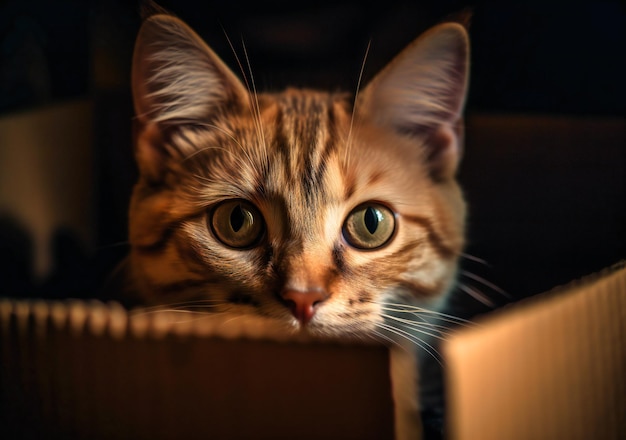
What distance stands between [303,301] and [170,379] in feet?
0.77

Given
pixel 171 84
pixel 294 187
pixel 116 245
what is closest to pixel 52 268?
pixel 116 245

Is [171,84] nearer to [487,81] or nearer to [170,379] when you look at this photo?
[170,379]

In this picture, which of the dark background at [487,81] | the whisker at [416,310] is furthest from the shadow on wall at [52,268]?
the whisker at [416,310]

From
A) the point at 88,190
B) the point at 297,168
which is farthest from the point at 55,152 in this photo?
the point at 297,168

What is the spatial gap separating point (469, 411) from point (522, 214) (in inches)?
37.0

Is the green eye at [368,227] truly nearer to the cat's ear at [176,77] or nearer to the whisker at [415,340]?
the whisker at [415,340]

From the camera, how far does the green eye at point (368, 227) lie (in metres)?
1.02

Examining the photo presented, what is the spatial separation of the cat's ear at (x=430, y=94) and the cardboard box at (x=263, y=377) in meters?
0.46

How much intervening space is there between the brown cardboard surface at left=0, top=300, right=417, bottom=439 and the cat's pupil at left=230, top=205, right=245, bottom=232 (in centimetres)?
31

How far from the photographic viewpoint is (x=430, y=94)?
110cm

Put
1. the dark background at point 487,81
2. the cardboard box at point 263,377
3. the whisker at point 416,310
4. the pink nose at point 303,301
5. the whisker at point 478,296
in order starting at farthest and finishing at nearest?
the dark background at point 487,81
the whisker at point 478,296
the whisker at point 416,310
the pink nose at point 303,301
the cardboard box at point 263,377

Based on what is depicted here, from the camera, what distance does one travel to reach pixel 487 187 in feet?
4.55

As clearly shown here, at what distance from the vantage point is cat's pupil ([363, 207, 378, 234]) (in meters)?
1.03

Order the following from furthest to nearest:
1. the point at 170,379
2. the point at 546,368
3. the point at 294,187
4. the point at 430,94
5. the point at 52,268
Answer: the point at 52,268, the point at 430,94, the point at 294,187, the point at 170,379, the point at 546,368
